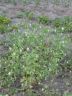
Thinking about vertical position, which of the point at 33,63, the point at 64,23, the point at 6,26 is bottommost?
the point at 64,23

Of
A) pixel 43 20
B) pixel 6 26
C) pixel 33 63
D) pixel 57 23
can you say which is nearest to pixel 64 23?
pixel 57 23

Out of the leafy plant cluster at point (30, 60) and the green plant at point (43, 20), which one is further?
the green plant at point (43, 20)

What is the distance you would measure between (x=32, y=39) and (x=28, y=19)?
289 cm

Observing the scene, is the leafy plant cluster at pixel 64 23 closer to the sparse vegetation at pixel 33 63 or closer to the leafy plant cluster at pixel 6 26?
the sparse vegetation at pixel 33 63

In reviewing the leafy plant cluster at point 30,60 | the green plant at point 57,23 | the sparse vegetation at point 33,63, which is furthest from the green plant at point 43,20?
the leafy plant cluster at point 30,60

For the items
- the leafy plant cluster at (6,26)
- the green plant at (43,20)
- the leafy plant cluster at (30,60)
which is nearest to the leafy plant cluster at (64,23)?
the green plant at (43,20)

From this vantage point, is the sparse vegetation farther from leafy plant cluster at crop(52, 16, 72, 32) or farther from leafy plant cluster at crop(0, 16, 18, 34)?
leafy plant cluster at crop(52, 16, 72, 32)

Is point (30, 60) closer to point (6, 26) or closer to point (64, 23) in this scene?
point (6, 26)

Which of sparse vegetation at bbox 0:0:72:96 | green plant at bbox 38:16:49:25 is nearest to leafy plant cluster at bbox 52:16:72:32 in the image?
green plant at bbox 38:16:49:25

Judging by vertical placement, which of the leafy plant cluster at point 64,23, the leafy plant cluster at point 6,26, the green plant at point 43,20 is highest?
the leafy plant cluster at point 6,26

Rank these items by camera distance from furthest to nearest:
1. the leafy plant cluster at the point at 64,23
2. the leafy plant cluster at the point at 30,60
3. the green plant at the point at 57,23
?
the green plant at the point at 57,23, the leafy plant cluster at the point at 64,23, the leafy plant cluster at the point at 30,60

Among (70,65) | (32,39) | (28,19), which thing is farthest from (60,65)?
(28,19)

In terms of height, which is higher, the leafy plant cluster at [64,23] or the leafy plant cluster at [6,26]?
the leafy plant cluster at [6,26]

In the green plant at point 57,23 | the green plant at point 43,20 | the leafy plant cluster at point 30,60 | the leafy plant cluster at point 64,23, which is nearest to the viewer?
the leafy plant cluster at point 30,60
